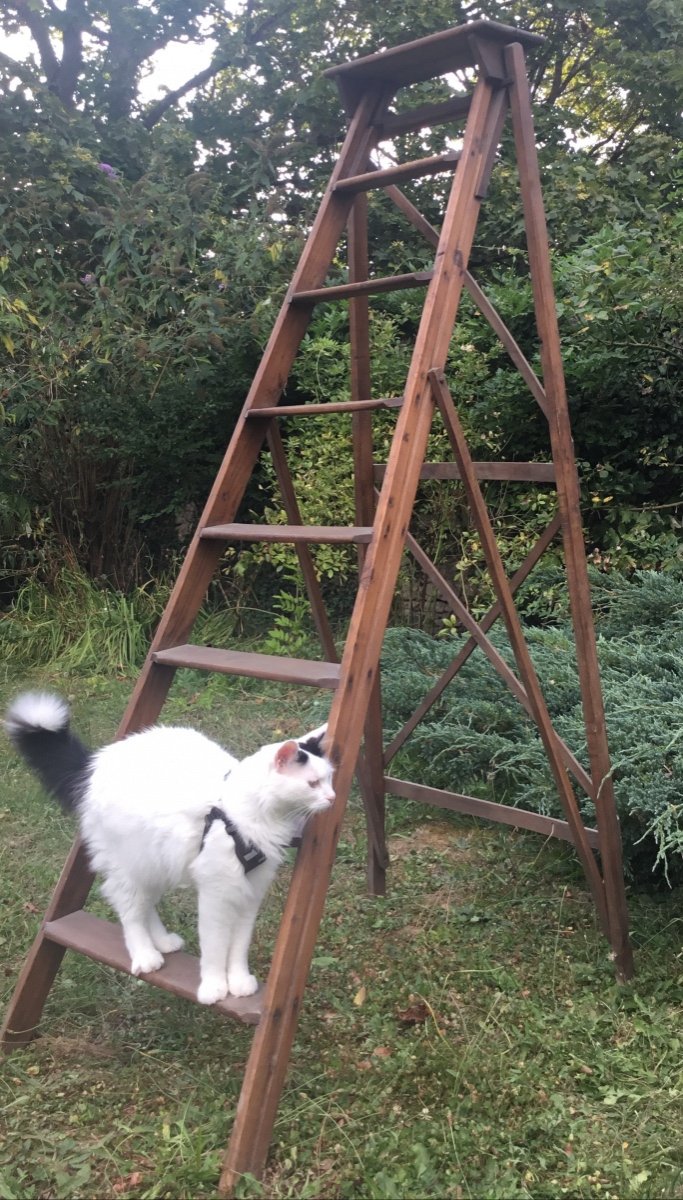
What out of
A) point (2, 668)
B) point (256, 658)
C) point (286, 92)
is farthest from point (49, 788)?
point (286, 92)

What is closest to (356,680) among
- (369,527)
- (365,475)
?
A: (369,527)

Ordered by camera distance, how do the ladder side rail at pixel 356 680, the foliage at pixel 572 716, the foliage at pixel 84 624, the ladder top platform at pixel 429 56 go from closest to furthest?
the ladder side rail at pixel 356 680
the ladder top platform at pixel 429 56
the foliage at pixel 572 716
the foliage at pixel 84 624

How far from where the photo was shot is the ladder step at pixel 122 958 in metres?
1.88

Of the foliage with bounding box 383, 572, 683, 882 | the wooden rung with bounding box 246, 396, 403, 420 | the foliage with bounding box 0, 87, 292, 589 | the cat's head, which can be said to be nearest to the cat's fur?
the cat's head

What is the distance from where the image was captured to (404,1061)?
2.21m

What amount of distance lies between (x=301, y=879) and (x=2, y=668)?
451 centimetres

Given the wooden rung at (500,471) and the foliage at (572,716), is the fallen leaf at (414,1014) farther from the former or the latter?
the wooden rung at (500,471)

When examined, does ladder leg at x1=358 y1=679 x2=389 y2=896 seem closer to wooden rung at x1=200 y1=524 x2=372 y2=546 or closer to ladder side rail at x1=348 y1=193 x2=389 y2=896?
ladder side rail at x1=348 y1=193 x2=389 y2=896

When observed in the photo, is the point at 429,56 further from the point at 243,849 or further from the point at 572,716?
the point at 572,716

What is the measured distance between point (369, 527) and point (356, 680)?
0.57m

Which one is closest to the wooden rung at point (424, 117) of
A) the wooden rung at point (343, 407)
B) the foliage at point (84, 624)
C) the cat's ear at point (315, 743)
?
the wooden rung at point (343, 407)

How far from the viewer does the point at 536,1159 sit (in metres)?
1.93

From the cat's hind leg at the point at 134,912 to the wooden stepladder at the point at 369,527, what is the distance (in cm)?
4

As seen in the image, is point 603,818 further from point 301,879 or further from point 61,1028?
point 61,1028
